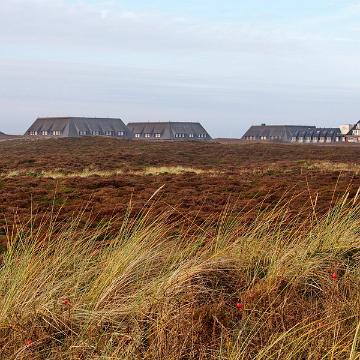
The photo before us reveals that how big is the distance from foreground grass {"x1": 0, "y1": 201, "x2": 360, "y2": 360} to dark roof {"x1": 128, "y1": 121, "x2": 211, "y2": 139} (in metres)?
112

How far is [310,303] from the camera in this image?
14.1 feet

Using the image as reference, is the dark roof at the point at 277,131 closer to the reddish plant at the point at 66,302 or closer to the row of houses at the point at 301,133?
the row of houses at the point at 301,133

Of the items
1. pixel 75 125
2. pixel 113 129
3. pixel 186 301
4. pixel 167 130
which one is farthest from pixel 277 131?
pixel 186 301

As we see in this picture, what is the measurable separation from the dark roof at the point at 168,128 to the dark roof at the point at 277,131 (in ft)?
37.8

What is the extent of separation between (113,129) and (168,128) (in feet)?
40.7

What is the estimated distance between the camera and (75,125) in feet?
356

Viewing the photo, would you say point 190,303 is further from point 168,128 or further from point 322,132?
point 322,132

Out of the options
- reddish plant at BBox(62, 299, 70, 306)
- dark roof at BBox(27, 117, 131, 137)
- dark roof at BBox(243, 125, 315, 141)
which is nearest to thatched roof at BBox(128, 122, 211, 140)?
dark roof at BBox(27, 117, 131, 137)

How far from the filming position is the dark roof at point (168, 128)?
11762cm

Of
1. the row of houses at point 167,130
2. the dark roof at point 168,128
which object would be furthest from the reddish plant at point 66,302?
the dark roof at point 168,128

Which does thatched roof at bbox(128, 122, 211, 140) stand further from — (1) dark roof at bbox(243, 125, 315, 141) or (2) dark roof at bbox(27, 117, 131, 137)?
(1) dark roof at bbox(243, 125, 315, 141)

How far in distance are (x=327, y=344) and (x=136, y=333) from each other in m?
1.28

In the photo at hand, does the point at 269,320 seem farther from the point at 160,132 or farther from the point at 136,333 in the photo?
the point at 160,132

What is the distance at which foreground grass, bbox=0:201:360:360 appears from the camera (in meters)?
3.32
